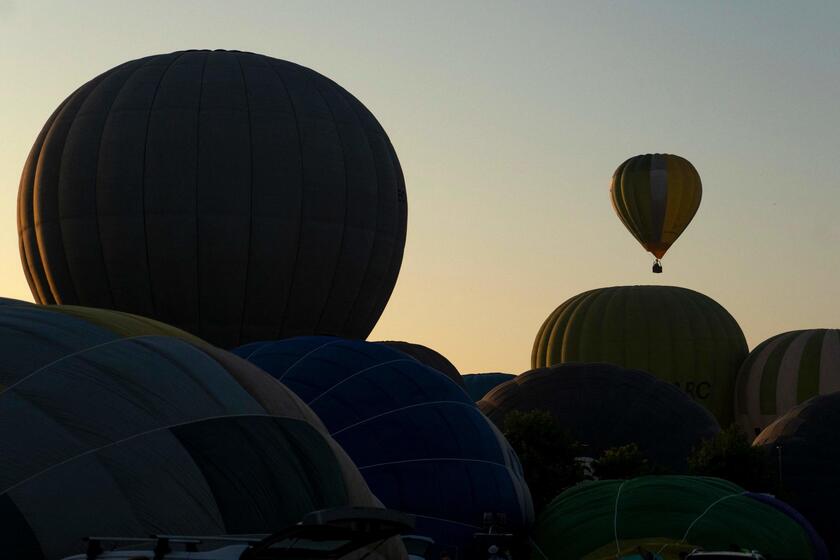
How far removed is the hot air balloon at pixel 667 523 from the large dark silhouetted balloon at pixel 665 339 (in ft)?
107

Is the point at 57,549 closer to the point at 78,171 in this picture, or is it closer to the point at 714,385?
the point at 78,171

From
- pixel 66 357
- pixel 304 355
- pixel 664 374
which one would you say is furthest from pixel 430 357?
pixel 66 357

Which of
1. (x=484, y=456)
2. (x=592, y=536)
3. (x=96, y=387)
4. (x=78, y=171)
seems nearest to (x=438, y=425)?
(x=484, y=456)

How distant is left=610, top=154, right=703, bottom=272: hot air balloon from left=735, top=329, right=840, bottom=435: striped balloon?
702cm

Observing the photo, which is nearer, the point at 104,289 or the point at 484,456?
the point at 484,456

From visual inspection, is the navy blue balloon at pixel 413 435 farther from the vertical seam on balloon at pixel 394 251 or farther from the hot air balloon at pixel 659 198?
the hot air balloon at pixel 659 198

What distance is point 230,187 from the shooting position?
129 feet

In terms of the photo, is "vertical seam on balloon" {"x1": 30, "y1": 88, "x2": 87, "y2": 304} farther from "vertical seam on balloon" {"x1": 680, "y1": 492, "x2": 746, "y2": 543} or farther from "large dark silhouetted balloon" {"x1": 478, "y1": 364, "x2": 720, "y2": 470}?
"vertical seam on balloon" {"x1": 680, "y1": 492, "x2": 746, "y2": 543}

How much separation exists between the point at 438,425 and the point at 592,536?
124 inches

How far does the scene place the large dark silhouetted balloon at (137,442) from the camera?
1405 centimetres

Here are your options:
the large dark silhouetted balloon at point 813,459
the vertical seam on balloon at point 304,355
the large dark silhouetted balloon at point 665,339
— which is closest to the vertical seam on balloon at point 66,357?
the vertical seam on balloon at point 304,355

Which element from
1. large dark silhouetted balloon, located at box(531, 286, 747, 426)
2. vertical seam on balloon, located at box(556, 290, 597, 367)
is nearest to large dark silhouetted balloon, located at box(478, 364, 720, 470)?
large dark silhouetted balloon, located at box(531, 286, 747, 426)

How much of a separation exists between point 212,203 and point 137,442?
81.1ft

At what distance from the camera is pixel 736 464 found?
38.2 meters
